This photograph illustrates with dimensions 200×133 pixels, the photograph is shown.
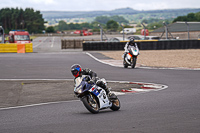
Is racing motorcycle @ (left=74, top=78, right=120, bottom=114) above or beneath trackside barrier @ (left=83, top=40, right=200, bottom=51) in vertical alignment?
above

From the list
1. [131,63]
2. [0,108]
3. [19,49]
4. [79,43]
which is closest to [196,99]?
[0,108]

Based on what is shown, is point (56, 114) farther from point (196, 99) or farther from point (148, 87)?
point (148, 87)

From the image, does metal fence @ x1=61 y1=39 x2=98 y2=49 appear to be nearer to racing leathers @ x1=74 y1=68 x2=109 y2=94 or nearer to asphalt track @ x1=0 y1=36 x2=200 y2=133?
asphalt track @ x1=0 y1=36 x2=200 y2=133

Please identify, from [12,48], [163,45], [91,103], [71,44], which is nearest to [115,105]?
[91,103]

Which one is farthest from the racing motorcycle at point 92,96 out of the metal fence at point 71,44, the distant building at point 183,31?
the distant building at point 183,31

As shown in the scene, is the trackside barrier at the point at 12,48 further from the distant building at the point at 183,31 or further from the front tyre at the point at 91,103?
the distant building at the point at 183,31

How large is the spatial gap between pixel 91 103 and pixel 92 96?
153 millimetres

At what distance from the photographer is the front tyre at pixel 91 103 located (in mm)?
8578

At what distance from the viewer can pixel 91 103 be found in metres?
8.73

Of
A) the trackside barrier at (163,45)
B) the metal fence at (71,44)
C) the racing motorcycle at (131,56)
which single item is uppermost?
the racing motorcycle at (131,56)

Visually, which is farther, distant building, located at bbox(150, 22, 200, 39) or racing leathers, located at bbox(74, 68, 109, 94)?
distant building, located at bbox(150, 22, 200, 39)

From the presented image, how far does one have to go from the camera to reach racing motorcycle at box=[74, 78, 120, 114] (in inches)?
336

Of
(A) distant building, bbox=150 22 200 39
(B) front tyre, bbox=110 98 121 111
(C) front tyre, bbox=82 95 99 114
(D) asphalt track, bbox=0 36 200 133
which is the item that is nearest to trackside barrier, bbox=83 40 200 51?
(D) asphalt track, bbox=0 36 200 133

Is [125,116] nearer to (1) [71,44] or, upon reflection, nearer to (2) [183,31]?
(1) [71,44]
